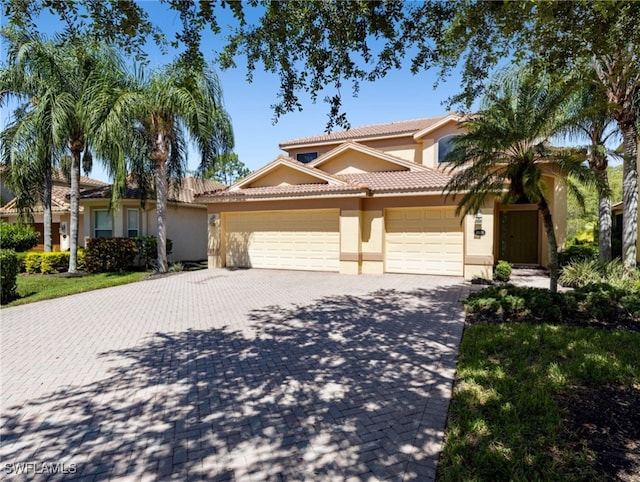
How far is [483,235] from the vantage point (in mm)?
13289

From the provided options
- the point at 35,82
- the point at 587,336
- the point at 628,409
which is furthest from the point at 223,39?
the point at 35,82

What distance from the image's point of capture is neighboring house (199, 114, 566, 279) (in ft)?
46.4

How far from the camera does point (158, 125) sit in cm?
1499

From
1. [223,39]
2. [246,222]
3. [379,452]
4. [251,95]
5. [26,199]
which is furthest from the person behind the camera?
[246,222]

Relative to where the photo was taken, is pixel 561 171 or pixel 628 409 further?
pixel 561 171

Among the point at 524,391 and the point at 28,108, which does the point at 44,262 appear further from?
the point at 524,391

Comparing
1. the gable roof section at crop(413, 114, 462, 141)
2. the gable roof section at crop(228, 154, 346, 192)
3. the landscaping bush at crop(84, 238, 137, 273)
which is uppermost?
the gable roof section at crop(413, 114, 462, 141)

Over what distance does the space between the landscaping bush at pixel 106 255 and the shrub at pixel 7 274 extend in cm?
622

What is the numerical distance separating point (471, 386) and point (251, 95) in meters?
6.65

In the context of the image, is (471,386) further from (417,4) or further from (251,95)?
(251,95)

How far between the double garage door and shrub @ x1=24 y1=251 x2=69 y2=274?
25.3 feet

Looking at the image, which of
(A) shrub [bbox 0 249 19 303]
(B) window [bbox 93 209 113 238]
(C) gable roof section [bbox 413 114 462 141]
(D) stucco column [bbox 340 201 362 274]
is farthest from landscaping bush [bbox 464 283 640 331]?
(B) window [bbox 93 209 113 238]

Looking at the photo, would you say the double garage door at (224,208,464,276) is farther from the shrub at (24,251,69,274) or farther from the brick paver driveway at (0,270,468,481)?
the shrub at (24,251,69,274)

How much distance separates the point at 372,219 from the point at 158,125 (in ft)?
32.2
